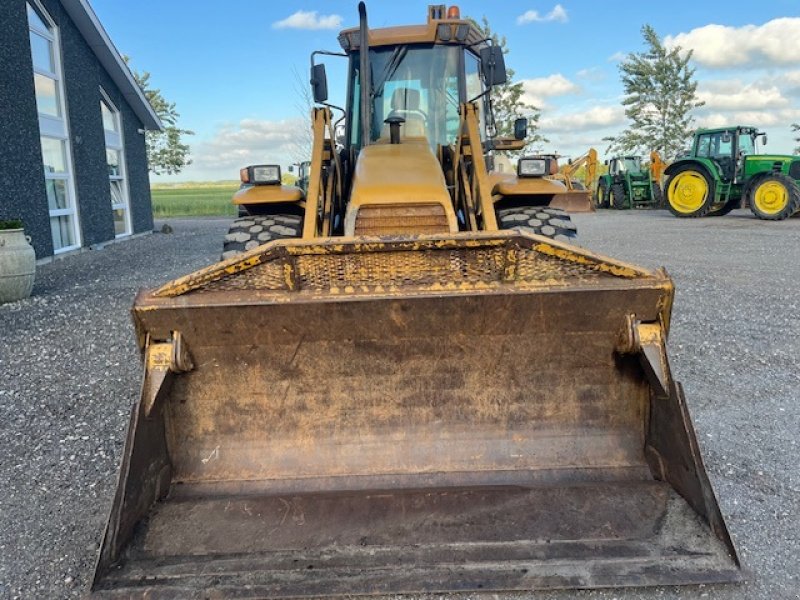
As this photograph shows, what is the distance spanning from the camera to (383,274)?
8.72ft

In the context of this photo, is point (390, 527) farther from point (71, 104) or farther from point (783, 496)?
point (71, 104)

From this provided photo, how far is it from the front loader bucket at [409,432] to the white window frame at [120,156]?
45.5ft

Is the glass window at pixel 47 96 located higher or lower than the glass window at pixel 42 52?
lower

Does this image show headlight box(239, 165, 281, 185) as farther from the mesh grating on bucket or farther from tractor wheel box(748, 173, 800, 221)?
tractor wheel box(748, 173, 800, 221)

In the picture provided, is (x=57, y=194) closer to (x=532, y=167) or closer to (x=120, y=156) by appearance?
(x=120, y=156)

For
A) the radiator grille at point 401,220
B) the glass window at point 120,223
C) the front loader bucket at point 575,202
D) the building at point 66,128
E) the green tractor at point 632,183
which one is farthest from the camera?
the green tractor at point 632,183

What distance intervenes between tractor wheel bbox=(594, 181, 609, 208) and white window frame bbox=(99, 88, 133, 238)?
17.3 metres

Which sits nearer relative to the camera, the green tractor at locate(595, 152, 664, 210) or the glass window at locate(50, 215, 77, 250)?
the glass window at locate(50, 215, 77, 250)

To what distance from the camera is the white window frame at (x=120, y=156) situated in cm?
1554

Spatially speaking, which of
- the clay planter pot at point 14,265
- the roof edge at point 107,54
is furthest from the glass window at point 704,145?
the clay planter pot at point 14,265

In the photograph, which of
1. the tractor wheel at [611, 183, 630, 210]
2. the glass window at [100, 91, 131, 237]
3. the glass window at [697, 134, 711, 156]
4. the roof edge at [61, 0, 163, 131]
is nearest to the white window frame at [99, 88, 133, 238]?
the glass window at [100, 91, 131, 237]

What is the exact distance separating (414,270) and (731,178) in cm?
1879

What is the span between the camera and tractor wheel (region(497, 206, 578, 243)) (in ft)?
14.4

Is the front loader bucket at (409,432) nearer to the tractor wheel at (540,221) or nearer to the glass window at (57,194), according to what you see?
the tractor wheel at (540,221)
